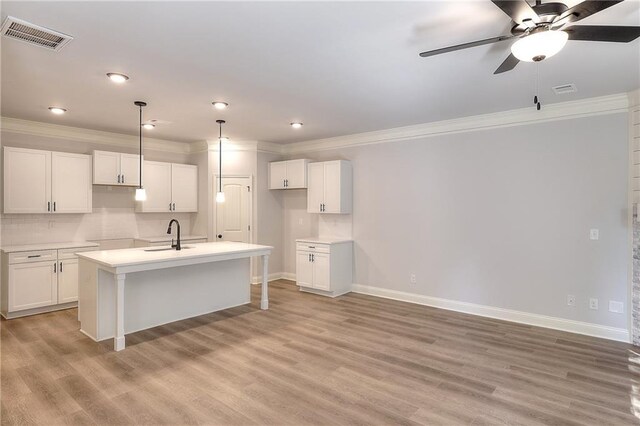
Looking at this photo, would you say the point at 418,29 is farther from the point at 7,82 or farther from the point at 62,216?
the point at 62,216

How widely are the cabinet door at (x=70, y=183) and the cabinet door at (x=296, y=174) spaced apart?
10.5 ft

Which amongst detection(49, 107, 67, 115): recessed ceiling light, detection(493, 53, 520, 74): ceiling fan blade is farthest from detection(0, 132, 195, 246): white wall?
detection(493, 53, 520, 74): ceiling fan blade

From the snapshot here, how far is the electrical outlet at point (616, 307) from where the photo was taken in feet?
12.8

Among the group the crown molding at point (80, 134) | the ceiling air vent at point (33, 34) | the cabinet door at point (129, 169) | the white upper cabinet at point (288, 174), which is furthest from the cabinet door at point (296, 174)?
the ceiling air vent at point (33, 34)

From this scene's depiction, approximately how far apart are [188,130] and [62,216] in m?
2.29

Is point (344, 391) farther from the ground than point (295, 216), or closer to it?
closer to it

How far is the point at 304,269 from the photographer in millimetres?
6047

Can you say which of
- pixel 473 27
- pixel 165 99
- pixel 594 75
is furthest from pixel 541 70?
pixel 165 99

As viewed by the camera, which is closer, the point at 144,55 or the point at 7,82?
the point at 144,55

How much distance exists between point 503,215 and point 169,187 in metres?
5.39

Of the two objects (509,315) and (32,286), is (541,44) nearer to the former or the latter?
(509,315)

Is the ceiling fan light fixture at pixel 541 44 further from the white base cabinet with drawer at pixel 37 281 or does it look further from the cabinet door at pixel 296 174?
the white base cabinet with drawer at pixel 37 281

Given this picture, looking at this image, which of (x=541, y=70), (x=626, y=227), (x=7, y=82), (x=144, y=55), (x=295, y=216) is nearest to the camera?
(x=144, y=55)

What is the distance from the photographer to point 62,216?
547cm
